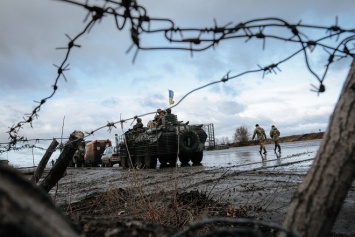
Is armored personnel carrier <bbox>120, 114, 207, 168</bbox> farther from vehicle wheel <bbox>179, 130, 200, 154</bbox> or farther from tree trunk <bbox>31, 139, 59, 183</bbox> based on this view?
tree trunk <bbox>31, 139, 59, 183</bbox>

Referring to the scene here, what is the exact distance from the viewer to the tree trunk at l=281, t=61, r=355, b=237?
57.7 inches

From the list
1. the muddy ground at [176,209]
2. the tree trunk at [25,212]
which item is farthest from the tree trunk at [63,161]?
the tree trunk at [25,212]

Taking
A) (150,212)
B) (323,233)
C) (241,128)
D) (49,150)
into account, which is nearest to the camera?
(323,233)

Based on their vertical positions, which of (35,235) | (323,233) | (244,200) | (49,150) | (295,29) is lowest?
(244,200)

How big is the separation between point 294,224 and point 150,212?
2573 mm

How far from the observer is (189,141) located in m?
16.7

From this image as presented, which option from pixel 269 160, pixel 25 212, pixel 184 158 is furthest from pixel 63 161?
pixel 184 158

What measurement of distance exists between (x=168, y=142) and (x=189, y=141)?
3.49 ft

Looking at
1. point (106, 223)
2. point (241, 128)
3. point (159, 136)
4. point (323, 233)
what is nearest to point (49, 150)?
point (106, 223)

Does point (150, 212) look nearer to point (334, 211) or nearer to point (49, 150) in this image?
point (49, 150)

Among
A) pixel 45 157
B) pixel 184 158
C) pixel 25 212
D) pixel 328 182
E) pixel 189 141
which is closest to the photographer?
pixel 25 212

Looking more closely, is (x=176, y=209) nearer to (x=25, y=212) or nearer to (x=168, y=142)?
(x=25, y=212)

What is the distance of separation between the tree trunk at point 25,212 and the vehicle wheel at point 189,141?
1530 centimetres

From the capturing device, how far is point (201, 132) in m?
17.5
